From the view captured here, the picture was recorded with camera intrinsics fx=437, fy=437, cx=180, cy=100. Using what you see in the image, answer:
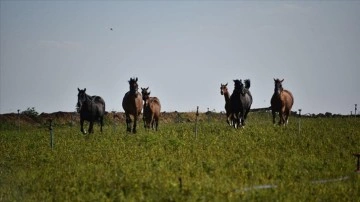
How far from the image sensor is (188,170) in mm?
13156

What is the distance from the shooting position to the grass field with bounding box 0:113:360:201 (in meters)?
10.8

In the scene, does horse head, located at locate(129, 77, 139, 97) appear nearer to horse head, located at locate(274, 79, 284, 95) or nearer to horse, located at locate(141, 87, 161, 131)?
horse, located at locate(141, 87, 161, 131)

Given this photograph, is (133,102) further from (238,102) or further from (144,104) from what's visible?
(238,102)

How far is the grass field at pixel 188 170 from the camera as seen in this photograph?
10820mm

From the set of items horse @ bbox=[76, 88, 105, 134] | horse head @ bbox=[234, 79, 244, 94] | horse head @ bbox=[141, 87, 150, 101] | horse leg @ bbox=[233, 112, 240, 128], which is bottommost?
horse leg @ bbox=[233, 112, 240, 128]

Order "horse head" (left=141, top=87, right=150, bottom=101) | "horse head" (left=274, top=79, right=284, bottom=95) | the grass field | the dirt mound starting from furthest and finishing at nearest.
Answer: the dirt mound → "horse head" (left=274, top=79, right=284, bottom=95) → "horse head" (left=141, top=87, right=150, bottom=101) → the grass field

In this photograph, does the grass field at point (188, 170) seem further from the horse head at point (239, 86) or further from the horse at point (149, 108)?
the horse at point (149, 108)

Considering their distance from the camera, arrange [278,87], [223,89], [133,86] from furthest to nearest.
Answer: [223,89], [278,87], [133,86]

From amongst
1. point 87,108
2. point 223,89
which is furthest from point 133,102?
point 223,89

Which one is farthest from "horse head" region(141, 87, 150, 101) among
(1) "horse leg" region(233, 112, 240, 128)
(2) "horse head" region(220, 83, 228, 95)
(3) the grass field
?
(3) the grass field

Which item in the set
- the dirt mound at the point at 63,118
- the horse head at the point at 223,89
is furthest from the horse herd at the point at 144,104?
the dirt mound at the point at 63,118

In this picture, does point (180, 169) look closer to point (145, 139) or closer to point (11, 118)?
point (145, 139)

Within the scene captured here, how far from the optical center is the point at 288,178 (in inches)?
488

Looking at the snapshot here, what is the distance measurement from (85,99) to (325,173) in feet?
58.9
